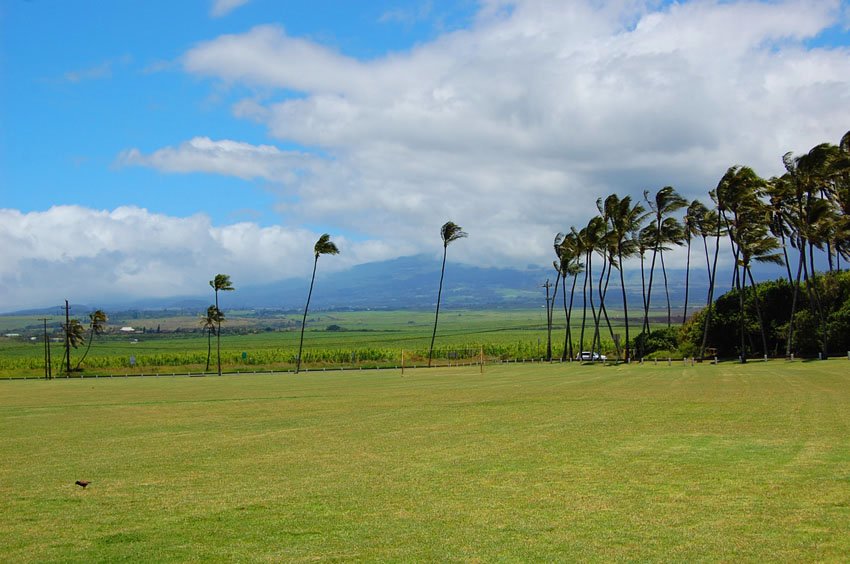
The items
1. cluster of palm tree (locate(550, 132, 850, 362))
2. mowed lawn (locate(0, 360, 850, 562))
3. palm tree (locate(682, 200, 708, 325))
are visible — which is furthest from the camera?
palm tree (locate(682, 200, 708, 325))

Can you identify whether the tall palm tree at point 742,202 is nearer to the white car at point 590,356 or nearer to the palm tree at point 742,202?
the palm tree at point 742,202

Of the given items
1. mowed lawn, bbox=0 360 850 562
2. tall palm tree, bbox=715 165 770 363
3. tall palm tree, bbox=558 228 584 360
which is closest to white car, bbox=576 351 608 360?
tall palm tree, bbox=558 228 584 360

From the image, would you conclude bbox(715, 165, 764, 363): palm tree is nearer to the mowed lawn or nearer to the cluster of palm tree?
the cluster of palm tree

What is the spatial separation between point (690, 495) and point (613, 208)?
212 feet

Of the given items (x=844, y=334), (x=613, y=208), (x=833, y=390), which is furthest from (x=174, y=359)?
(x=833, y=390)

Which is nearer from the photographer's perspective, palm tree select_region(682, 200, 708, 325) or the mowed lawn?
the mowed lawn

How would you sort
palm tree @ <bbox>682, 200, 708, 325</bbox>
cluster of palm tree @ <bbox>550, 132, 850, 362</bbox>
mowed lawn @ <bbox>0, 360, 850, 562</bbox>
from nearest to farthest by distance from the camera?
mowed lawn @ <bbox>0, 360, 850, 562</bbox>, cluster of palm tree @ <bbox>550, 132, 850, 362</bbox>, palm tree @ <bbox>682, 200, 708, 325</bbox>

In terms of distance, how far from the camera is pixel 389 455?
57.5 ft

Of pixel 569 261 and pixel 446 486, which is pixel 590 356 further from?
pixel 446 486

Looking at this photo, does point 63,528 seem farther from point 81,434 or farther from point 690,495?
point 81,434

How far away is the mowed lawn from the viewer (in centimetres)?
1005

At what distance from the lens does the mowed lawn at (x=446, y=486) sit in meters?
10.1

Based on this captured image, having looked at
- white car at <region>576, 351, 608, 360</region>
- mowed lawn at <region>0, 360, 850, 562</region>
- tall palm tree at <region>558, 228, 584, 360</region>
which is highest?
tall palm tree at <region>558, 228, 584, 360</region>

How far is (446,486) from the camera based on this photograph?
540 inches
